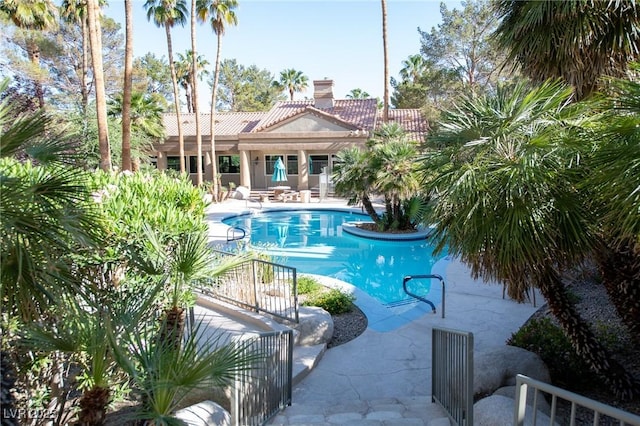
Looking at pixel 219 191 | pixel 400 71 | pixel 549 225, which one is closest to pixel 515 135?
pixel 549 225

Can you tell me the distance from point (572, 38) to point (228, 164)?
1151 inches

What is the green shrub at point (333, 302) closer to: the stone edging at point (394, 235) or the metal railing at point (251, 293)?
the metal railing at point (251, 293)

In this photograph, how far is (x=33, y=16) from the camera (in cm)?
2081

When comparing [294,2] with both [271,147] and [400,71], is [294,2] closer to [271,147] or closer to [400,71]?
[271,147]

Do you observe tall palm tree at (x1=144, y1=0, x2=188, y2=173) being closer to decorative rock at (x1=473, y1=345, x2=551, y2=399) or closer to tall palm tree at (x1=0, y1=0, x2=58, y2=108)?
tall palm tree at (x1=0, y1=0, x2=58, y2=108)

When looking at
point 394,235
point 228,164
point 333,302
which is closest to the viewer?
point 333,302

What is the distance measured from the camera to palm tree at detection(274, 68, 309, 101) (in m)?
46.7

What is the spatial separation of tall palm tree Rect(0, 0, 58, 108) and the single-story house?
9.69 m

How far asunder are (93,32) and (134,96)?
13870 millimetres

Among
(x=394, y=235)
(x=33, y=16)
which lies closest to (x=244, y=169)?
(x=33, y=16)

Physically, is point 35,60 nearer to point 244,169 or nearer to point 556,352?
point 244,169

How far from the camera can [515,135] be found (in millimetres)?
4098

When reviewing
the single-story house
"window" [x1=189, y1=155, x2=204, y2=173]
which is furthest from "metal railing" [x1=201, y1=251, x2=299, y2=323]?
"window" [x1=189, y1=155, x2=204, y2=173]

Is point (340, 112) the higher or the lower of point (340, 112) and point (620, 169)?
the higher
